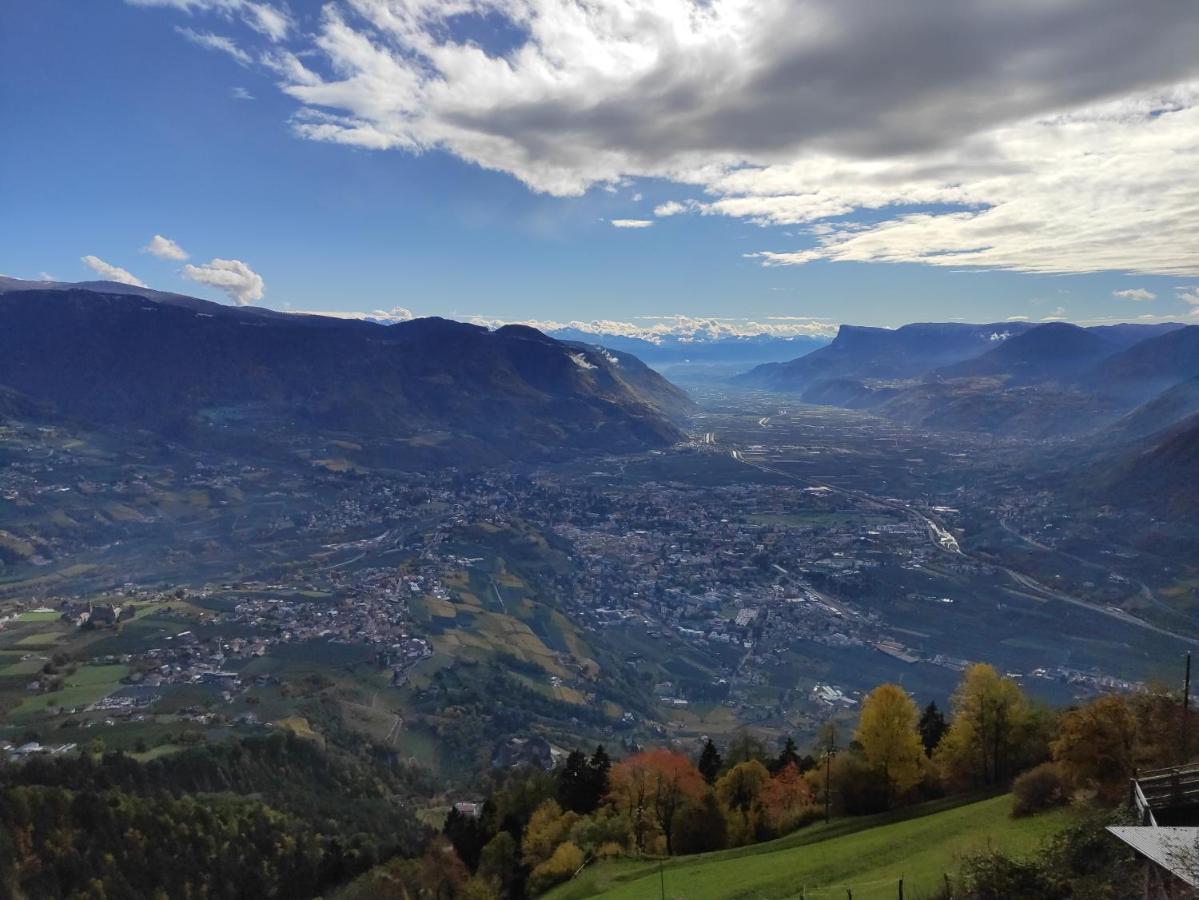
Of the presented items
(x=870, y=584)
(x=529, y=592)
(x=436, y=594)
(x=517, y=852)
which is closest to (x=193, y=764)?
(x=517, y=852)

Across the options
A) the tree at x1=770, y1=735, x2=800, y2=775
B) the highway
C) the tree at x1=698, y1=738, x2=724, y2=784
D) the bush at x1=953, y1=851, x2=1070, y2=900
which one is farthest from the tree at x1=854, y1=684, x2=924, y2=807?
the highway

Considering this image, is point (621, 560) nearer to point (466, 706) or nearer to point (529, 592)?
point (529, 592)

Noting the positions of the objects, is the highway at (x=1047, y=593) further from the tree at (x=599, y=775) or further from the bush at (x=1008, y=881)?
the bush at (x=1008, y=881)

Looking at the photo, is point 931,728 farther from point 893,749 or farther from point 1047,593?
point 1047,593

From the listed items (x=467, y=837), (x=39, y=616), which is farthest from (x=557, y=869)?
(x=39, y=616)

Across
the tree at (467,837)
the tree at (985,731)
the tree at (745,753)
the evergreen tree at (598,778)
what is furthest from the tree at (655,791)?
the tree at (985,731)

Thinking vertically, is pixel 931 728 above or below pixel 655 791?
above
